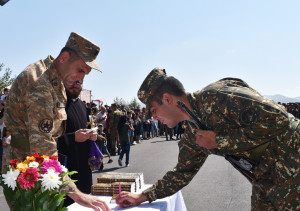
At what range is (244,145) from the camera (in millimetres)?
1845

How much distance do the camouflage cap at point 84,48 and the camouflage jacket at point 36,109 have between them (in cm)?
22

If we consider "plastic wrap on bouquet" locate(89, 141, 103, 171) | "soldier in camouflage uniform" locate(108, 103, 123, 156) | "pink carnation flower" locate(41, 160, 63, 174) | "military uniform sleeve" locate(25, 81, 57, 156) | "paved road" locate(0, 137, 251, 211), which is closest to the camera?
"pink carnation flower" locate(41, 160, 63, 174)

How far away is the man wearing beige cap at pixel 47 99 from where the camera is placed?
204 cm

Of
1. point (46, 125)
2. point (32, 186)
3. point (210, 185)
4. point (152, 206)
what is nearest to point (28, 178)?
point (32, 186)

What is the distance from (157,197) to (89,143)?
1.00m

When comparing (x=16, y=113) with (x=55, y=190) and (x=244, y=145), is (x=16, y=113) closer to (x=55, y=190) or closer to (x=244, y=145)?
(x=55, y=190)

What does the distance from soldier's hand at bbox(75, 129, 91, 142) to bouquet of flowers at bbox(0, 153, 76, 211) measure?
44.6 inches

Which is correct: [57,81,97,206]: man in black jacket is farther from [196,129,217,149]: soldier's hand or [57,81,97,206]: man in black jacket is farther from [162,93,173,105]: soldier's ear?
[196,129,217,149]: soldier's hand

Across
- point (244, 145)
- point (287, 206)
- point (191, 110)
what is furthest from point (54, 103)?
point (287, 206)

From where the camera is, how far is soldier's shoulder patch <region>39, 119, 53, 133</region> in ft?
6.67

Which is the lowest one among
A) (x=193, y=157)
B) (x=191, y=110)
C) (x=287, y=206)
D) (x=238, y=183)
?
(x=238, y=183)

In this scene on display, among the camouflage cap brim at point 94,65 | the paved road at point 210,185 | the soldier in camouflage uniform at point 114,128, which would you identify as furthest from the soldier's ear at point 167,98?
the soldier in camouflage uniform at point 114,128

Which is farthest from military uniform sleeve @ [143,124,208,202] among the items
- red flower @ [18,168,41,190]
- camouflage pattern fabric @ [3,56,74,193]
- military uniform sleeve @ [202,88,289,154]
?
red flower @ [18,168,41,190]

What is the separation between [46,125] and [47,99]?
182mm
